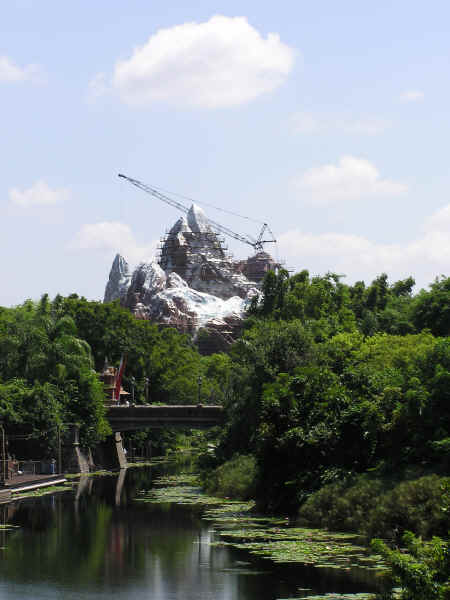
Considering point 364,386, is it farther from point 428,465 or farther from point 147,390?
point 147,390

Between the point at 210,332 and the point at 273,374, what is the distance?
135 metres

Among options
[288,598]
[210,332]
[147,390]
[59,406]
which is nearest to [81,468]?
[59,406]

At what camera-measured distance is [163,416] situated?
78625mm

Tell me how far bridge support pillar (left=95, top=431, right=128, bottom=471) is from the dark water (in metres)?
31.9

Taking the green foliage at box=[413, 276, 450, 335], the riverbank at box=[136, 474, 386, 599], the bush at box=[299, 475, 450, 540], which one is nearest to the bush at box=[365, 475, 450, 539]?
the bush at box=[299, 475, 450, 540]

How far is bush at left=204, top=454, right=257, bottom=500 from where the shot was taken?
5266 centimetres

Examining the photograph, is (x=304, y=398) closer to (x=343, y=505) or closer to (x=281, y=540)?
(x=343, y=505)

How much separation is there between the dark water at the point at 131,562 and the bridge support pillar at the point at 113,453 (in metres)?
31.9

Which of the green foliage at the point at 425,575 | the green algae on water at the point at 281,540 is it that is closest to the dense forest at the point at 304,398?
the green foliage at the point at 425,575

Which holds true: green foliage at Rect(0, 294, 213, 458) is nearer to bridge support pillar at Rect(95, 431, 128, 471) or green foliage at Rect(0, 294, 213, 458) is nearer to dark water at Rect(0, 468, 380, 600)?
bridge support pillar at Rect(95, 431, 128, 471)

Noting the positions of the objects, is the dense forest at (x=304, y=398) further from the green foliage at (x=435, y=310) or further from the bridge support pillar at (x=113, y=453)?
the bridge support pillar at (x=113, y=453)

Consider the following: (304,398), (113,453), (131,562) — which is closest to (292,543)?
(131,562)

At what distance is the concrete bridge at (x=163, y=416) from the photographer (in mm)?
76500

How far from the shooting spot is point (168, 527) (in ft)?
145
